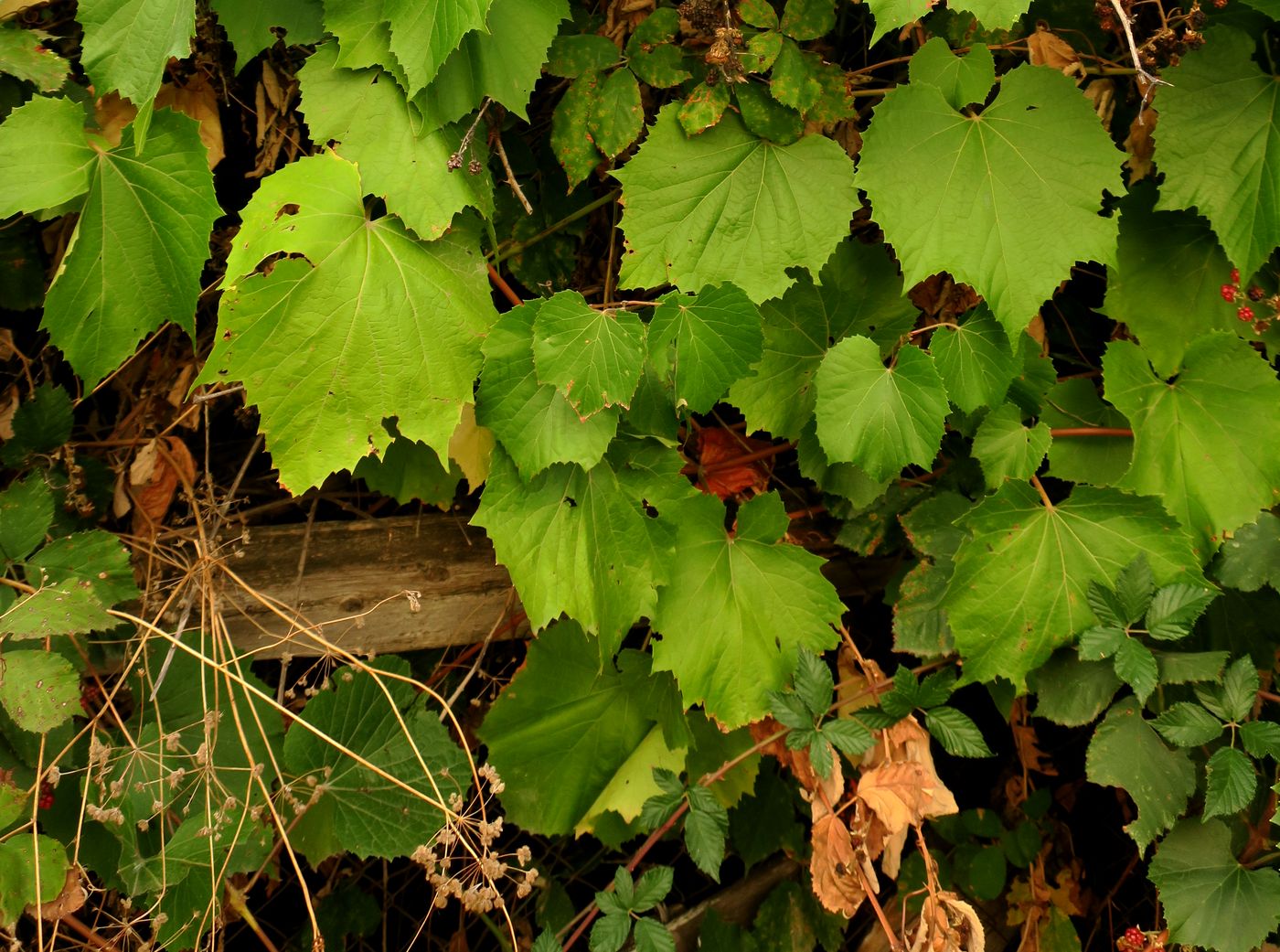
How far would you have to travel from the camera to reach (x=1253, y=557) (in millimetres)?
1876

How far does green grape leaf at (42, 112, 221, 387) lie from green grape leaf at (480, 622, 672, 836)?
0.96 meters

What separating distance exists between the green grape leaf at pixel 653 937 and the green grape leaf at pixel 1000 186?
1217 millimetres

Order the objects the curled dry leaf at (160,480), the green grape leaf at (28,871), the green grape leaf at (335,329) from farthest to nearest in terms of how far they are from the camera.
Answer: the curled dry leaf at (160,480)
the green grape leaf at (335,329)
the green grape leaf at (28,871)

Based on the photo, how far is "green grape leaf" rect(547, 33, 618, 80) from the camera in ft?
6.15

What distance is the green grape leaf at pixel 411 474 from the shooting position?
197 cm

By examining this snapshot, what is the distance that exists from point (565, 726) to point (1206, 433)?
1.40m

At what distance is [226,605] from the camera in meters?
1.98

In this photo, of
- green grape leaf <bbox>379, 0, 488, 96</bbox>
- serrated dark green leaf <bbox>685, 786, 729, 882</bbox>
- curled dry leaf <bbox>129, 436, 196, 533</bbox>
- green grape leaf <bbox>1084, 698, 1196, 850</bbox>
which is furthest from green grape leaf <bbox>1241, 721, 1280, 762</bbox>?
curled dry leaf <bbox>129, 436, 196, 533</bbox>

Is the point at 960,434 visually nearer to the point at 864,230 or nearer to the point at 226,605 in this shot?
the point at 864,230

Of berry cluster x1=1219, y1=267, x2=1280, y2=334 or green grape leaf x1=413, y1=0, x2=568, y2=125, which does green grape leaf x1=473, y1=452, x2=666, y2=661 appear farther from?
berry cluster x1=1219, y1=267, x2=1280, y2=334

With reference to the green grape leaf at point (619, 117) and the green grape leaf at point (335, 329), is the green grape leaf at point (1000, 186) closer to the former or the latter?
the green grape leaf at point (619, 117)

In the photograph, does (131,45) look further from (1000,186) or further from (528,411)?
(1000,186)

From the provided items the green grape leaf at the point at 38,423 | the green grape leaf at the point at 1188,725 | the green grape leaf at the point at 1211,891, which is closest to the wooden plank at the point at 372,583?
the green grape leaf at the point at 38,423

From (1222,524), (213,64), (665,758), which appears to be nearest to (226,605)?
(665,758)
